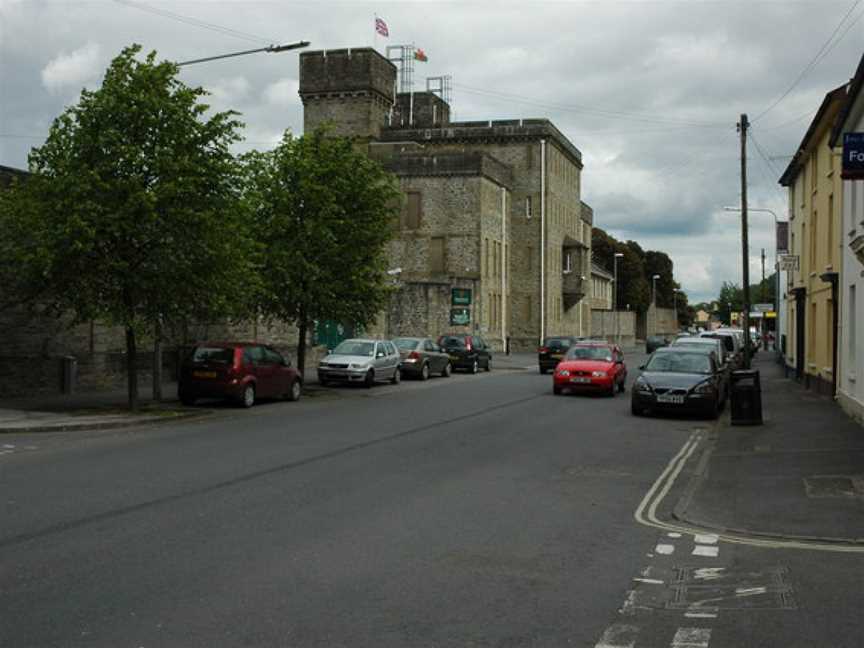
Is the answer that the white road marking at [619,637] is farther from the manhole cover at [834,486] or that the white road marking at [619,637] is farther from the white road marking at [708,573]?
the manhole cover at [834,486]

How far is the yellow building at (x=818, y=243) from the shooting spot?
26.4 meters

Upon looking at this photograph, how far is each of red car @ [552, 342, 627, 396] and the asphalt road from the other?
13.5 meters

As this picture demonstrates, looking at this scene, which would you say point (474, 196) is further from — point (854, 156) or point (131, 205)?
point (854, 156)

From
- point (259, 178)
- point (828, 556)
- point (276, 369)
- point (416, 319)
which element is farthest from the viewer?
point (416, 319)

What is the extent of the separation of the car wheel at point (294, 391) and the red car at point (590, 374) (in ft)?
25.4

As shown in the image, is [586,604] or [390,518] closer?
[586,604]

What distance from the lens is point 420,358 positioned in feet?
123

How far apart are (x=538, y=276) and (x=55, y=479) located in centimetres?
6415

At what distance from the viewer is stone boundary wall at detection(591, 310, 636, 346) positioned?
95.5 m

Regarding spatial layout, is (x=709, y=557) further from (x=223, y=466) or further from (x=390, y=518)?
(x=223, y=466)

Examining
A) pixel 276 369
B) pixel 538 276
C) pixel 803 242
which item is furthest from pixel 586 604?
pixel 538 276

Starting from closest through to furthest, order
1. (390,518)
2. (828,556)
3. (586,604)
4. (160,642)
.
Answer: (160,642), (586,604), (828,556), (390,518)

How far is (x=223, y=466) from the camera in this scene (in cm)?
1298

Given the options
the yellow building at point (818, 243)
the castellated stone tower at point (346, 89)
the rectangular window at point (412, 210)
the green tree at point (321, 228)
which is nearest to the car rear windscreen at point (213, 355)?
the green tree at point (321, 228)
